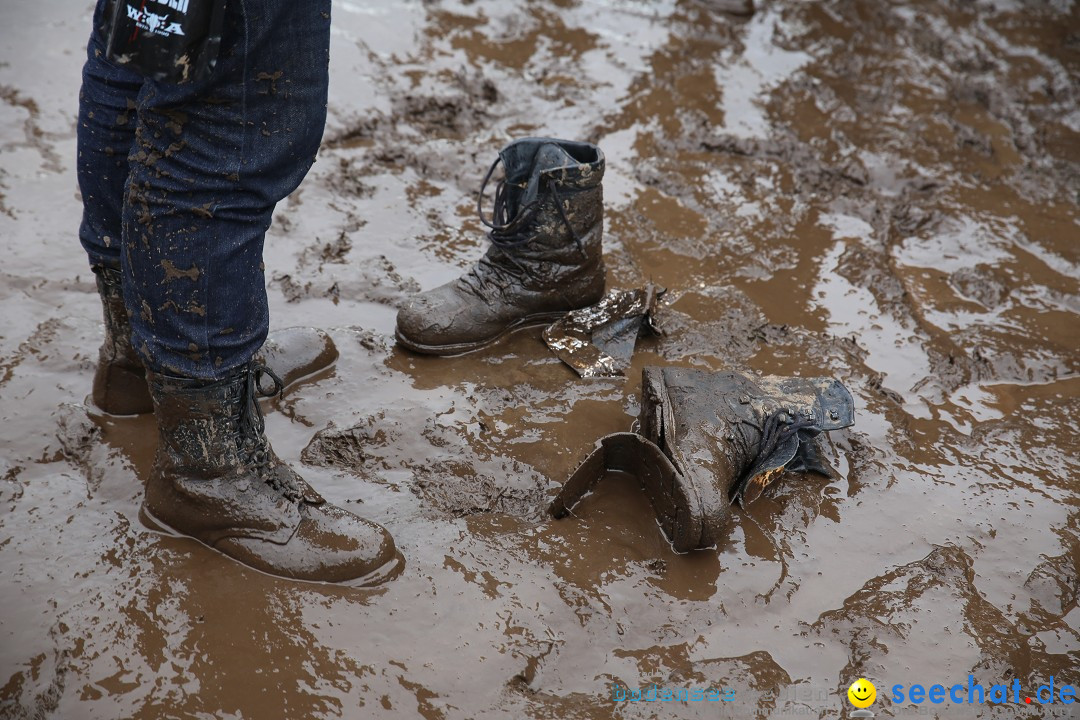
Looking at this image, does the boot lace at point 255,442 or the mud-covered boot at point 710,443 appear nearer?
the boot lace at point 255,442

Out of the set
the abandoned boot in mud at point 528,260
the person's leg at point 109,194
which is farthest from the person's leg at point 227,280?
the abandoned boot in mud at point 528,260

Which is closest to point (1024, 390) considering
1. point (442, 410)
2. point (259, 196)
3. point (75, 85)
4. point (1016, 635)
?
point (1016, 635)

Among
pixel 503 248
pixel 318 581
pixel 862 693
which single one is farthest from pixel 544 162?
pixel 862 693

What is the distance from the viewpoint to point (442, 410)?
7.40 ft

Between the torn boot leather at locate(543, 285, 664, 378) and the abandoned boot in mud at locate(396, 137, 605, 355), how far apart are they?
9cm

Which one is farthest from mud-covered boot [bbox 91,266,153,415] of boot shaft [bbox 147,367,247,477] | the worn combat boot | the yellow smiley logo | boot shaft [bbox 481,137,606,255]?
the yellow smiley logo

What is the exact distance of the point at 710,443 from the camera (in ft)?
6.57

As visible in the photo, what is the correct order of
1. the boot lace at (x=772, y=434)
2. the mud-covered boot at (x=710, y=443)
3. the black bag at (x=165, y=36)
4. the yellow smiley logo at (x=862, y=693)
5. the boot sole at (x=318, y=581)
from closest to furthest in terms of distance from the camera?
the black bag at (x=165, y=36) → the yellow smiley logo at (x=862, y=693) → the boot sole at (x=318, y=581) → the mud-covered boot at (x=710, y=443) → the boot lace at (x=772, y=434)

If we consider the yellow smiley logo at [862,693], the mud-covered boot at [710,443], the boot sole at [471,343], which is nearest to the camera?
the yellow smiley logo at [862,693]

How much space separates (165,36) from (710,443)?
140cm

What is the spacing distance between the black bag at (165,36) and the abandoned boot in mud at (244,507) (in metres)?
0.60

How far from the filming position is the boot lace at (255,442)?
69.6 inches

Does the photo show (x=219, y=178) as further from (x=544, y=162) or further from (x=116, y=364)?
(x=544, y=162)

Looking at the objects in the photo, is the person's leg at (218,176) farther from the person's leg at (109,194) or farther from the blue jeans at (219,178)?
the person's leg at (109,194)
